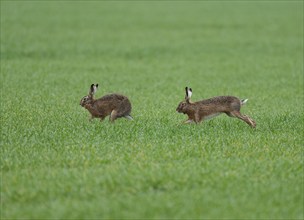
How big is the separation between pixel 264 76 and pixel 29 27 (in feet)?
55.2

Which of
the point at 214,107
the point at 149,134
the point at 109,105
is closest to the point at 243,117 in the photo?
the point at 214,107

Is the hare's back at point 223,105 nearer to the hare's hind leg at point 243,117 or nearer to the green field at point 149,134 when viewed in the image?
the hare's hind leg at point 243,117

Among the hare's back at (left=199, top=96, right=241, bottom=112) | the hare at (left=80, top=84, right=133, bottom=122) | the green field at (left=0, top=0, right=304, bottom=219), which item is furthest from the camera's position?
the hare at (left=80, top=84, right=133, bottom=122)

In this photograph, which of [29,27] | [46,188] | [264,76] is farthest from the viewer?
[29,27]

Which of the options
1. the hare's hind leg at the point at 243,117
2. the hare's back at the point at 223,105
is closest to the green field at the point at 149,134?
the hare's hind leg at the point at 243,117

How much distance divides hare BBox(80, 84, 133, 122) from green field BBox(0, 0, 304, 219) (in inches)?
8.3

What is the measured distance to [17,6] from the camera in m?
46.5

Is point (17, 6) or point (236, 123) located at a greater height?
point (17, 6)

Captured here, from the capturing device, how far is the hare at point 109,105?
1258cm

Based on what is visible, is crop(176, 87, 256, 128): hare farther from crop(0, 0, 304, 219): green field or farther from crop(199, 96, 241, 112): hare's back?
crop(0, 0, 304, 219): green field

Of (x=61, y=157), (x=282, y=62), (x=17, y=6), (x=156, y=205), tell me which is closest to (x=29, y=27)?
(x=17, y=6)

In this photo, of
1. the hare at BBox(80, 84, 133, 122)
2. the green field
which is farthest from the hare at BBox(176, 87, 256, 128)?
the hare at BBox(80, 84, 133, 122)

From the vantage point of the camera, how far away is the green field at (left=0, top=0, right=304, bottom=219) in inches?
326

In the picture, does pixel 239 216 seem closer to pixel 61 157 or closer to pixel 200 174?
pixel 200 174
